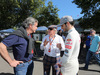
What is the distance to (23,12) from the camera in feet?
61.3

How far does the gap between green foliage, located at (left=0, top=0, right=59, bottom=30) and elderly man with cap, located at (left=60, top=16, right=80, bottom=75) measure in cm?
1745

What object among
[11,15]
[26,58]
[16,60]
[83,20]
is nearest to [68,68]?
[26,58]

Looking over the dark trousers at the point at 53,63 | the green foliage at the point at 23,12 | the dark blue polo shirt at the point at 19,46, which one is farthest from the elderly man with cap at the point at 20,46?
the green foliage at the point at 23,12

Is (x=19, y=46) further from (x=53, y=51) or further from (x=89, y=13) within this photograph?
(x=89, y=13)

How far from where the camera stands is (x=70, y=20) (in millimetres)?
1659

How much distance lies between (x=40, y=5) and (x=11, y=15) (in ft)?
21.1

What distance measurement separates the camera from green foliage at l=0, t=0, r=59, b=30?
17766 millimetres

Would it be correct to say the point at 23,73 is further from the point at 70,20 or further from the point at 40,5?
the point at 40,5

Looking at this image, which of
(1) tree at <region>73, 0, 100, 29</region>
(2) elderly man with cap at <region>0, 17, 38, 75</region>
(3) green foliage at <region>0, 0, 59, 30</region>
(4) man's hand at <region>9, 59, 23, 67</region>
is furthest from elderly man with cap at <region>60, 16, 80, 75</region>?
(3) green foliage at <region>0, 0, 59, 30</region>

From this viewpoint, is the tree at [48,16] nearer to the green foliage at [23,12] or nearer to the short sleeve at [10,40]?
the green foliage at [23,12]

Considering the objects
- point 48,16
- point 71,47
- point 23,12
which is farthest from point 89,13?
point 23,12

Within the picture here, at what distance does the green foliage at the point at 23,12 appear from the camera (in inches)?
699

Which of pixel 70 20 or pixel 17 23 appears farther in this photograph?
pixel 17 23

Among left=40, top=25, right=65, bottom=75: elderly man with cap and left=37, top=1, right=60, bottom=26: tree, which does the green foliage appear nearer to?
left=37, top=1, right=60, bottom=26: tree
